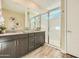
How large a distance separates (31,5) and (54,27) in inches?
69.0

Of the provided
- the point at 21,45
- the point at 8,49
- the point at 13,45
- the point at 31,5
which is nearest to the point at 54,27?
the point at 31,5

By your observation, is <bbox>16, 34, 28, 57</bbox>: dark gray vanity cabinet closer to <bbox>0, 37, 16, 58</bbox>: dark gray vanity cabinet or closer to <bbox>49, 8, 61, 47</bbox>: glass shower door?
<bbox>0, 37, 16, 58</bbox>: dark gray vanity cabinet

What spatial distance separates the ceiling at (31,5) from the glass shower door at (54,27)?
0.40 m

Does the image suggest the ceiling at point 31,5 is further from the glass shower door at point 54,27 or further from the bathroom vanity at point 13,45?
the bathroom vanity at point 13,45

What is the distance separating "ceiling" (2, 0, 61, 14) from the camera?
3895 mm

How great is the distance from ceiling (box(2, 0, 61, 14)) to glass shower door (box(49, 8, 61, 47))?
1.31 feet

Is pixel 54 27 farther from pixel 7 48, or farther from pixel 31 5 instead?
pixel 7 48

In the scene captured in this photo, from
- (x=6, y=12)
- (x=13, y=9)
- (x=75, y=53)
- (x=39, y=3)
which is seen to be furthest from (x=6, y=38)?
(x=39, y=3)

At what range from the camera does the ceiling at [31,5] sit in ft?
12.8

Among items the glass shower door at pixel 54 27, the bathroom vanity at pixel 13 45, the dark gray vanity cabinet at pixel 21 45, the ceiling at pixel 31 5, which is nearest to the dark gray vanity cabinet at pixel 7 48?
the bathroom vanity at pixel 13 45

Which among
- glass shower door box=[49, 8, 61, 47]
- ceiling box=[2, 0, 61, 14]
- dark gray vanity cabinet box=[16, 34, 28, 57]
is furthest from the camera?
glass shower door box=[49, 8, 61, 47]

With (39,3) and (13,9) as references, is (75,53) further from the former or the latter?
(39,3)

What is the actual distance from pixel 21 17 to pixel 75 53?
8.03 feet

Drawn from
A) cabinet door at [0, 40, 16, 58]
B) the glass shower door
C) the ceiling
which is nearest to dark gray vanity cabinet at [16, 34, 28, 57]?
cabinet door at [0, 40, 16, 58]
